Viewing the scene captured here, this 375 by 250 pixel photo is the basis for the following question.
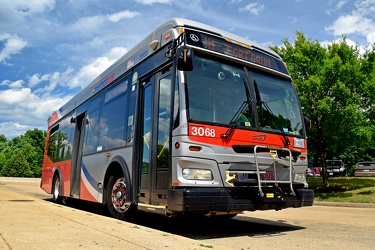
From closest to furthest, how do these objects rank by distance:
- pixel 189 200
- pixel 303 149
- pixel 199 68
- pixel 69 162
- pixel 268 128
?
pixel 189 200 < pixel 199 68 < pixel 268 128 < pixel 303 149 < pixel 69 162

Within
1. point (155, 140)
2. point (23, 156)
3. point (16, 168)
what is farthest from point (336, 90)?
point (23, 156)

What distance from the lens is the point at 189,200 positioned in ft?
17.8

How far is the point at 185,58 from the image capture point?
18.8 ft

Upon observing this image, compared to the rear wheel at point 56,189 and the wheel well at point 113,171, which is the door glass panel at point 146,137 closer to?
the wheel well at point 113,171

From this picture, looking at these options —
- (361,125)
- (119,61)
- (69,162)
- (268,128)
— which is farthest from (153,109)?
(361,125)

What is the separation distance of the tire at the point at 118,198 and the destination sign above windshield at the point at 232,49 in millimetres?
3100

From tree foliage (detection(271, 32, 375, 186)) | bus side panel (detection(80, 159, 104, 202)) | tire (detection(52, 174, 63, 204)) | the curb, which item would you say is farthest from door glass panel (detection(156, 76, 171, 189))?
tree foliage (detection(271, 32, 375, 186))

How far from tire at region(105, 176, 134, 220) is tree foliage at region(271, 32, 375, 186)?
1195 cm

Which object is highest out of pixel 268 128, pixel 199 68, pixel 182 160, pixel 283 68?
pixel 283 68

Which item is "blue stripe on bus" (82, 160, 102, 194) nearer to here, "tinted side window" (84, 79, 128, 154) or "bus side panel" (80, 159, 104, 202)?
"bus side panel" (80, 159, 104, 202)

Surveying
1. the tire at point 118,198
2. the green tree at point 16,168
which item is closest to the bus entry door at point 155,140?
the tire at point 118,198

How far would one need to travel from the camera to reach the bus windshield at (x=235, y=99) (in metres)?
6.07

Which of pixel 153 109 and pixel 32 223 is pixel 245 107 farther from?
pixel 32 223

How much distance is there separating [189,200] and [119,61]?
4.70 m
